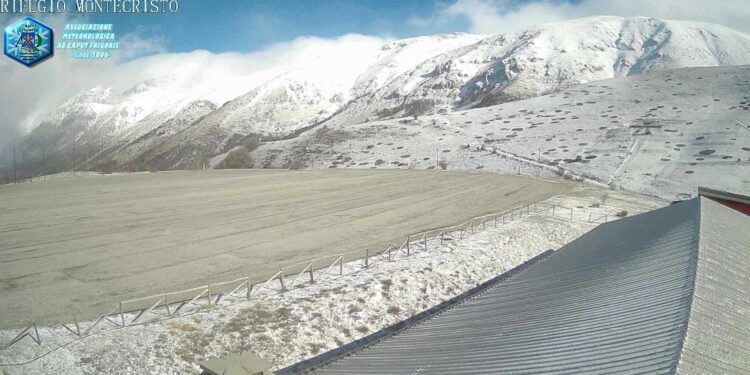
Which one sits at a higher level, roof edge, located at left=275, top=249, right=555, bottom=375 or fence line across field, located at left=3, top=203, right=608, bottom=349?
fence line across field, located at left=3, top=203, right=608, bottom=349

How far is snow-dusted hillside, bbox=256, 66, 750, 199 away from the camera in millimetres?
59531

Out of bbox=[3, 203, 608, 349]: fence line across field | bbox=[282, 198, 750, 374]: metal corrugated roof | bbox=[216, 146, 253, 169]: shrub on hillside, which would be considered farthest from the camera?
bbox=[216, 146, 253, 169]: shrub on hillside

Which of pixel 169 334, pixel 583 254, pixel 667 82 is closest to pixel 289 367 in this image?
pixel 169 334

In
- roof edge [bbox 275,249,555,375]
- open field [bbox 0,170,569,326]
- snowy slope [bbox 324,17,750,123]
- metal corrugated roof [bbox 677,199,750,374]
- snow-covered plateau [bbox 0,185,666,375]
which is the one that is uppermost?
snowy slope [bbox 324,17,750,123]

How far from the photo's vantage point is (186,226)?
30.5 metres

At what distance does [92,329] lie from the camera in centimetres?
1559

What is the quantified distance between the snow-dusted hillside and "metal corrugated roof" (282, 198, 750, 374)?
41447mm

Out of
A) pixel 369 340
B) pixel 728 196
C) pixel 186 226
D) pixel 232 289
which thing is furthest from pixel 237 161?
pixel 728 196

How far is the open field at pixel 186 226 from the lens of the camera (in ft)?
64.5

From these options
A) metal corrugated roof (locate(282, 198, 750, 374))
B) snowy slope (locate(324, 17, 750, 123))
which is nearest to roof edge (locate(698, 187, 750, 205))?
metal corrugated roof (locate(282, 198, 750, 374))

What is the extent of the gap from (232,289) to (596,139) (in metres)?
69.1

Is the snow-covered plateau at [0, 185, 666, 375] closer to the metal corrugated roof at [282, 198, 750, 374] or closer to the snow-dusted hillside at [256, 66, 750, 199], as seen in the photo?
the metal corrugated roof at [282, 198, 750, 374]

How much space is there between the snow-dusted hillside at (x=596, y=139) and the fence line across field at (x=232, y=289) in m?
37.1

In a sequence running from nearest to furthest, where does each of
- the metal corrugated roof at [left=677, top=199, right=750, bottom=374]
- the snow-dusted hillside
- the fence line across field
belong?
the metal corrugated roof at [left=677, top=199, right=750, bottom=374] → the fence line across field → the snow-dusted hillside
